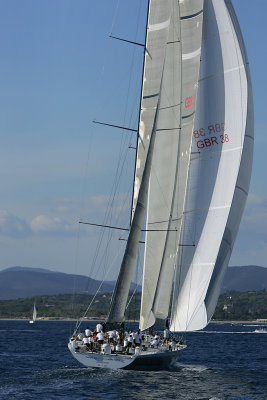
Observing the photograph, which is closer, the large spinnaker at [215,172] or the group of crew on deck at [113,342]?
the group of crew on deck at [113,342]

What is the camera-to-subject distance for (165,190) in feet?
125

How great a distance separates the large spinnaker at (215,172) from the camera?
38656 millimetres

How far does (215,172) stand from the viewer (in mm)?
39156

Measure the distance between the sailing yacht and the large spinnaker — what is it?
5 centimetres

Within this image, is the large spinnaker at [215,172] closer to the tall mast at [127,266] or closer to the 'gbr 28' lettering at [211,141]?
the 'gbr 28' lettering at [211,141]

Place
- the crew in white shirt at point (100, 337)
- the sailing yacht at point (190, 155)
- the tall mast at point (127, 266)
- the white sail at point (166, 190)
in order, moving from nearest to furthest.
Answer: the crew in white shirt at point (100, 337)
the tall mast at point (127, 266)
the sailing yacht at point (190, 155)
the white sail at point (166, 190)

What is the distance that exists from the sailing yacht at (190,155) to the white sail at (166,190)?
44mm

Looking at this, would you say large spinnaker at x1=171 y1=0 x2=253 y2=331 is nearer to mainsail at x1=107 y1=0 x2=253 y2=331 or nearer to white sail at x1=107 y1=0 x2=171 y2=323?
mainsail at x1=107 y1=0 x2=253 y2=331

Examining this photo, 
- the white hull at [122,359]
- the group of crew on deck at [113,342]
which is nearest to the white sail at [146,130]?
the group of crew on deck at [113,342]

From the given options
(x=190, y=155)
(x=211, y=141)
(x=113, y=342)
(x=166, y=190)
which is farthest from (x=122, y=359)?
(x=211, y=141)

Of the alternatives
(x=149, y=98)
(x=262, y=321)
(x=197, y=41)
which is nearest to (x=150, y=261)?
(x=149, y=98)

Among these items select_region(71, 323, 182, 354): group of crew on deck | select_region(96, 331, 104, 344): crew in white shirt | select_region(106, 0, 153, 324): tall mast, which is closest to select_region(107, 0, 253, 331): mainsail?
select_region(106, 0, 153, 324): tall mast

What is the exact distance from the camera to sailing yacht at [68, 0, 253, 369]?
37500 mm

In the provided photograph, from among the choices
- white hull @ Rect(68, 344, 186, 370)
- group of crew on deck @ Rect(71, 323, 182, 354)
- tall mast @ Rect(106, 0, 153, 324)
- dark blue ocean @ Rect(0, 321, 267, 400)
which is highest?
tall mast @ Rect(106, 0, 153, 324)
